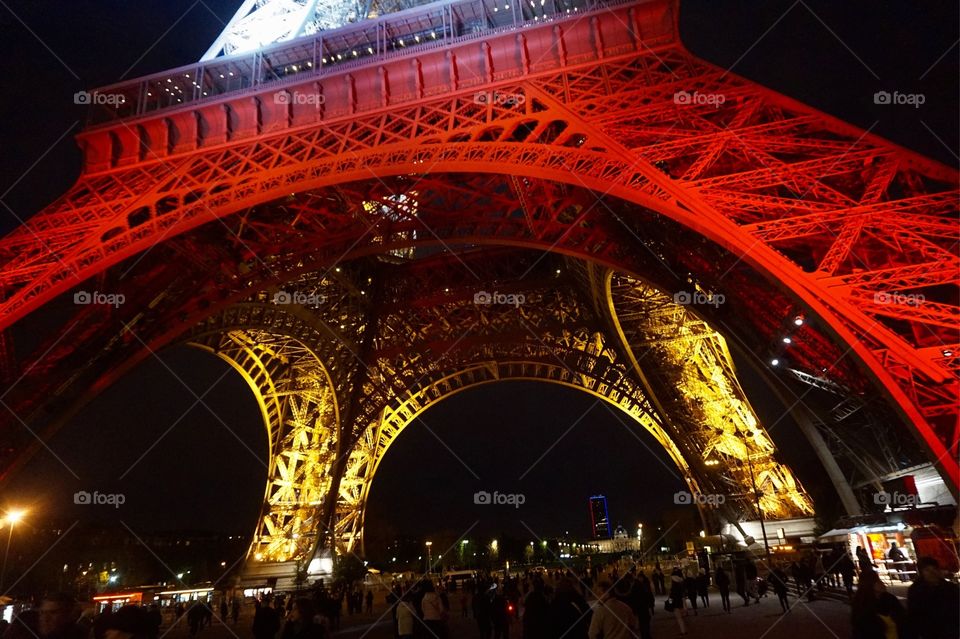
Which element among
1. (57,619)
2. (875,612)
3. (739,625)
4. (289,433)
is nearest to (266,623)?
(57,619)

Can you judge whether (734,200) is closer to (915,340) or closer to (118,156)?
(915,340)

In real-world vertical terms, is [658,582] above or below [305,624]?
below

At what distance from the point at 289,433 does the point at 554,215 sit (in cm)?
1637

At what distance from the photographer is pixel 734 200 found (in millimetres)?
8758

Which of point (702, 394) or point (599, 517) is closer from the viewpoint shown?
point (702, 394)

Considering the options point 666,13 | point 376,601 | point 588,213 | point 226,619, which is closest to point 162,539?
point 376,601

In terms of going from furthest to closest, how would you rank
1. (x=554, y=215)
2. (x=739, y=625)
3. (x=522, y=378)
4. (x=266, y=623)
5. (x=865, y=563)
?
(x=522, y=378) → (x=554, y=215) → (x=739, y=625) → (x=266, y=623) → (x=865, y=563)

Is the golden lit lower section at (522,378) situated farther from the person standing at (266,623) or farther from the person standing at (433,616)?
the person standing at (266,623)

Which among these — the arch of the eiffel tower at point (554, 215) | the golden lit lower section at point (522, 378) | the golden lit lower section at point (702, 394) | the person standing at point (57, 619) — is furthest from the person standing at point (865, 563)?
the golden lit lower section at point (522, 378)

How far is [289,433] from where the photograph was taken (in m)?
25.4

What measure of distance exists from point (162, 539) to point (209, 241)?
2231 inches

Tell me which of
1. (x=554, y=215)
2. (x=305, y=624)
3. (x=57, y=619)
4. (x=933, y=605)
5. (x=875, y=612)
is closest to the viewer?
(x=57, y=619)

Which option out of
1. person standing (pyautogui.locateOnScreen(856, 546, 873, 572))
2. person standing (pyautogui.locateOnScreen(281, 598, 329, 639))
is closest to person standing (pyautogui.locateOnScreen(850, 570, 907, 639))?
person standing (pyautogui.locateOnScreen(856, 546, 873, 572))

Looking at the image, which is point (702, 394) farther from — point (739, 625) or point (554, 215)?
point (739, 625)
